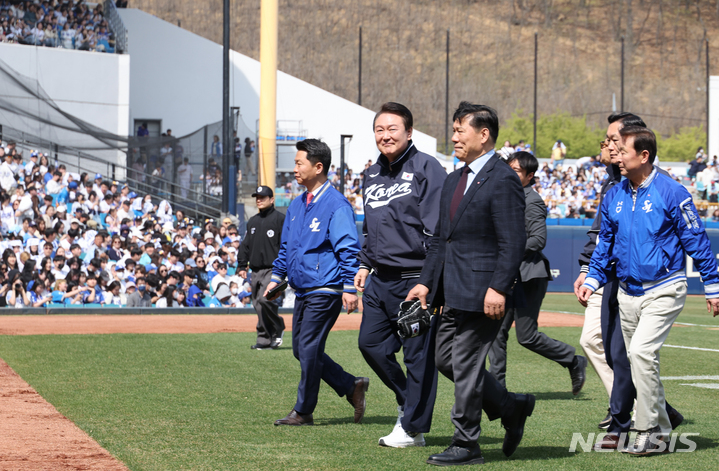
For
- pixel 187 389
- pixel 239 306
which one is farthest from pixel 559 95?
pixel 187 389

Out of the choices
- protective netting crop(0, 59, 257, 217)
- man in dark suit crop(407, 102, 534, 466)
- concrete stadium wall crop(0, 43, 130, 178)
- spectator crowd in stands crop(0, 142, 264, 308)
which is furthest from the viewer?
concrete stadium wall crop(0, 43, 130, 178)

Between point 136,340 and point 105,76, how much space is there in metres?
21.9

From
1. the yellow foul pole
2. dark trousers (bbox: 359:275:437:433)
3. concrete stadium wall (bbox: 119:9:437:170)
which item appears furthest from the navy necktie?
concrete stadium wall (bbox: 119:9:437:170)

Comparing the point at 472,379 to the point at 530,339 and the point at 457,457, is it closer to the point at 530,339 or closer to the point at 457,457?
the point at 457,457

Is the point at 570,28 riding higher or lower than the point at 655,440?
higher

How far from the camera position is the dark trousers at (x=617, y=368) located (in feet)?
17.6

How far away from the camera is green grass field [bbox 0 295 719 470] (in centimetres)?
508

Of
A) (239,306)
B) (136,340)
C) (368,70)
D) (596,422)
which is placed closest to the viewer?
(596,422)

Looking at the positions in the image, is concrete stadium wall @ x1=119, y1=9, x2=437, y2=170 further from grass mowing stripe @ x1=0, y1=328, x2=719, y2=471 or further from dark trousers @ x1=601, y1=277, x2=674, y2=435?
dark trousers @ x1=601, y1=277, x2=674, y2=435

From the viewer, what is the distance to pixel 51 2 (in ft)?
105

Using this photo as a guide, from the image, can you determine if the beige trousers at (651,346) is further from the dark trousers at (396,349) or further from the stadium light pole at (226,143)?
the stadium light pole at (226,143)

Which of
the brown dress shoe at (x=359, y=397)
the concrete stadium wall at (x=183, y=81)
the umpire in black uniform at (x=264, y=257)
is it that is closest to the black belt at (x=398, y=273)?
the brown dress shoe at (x=359, y=397)

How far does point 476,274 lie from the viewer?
15.8 ft

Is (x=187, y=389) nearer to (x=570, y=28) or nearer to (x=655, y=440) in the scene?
(x=655, y=440)
